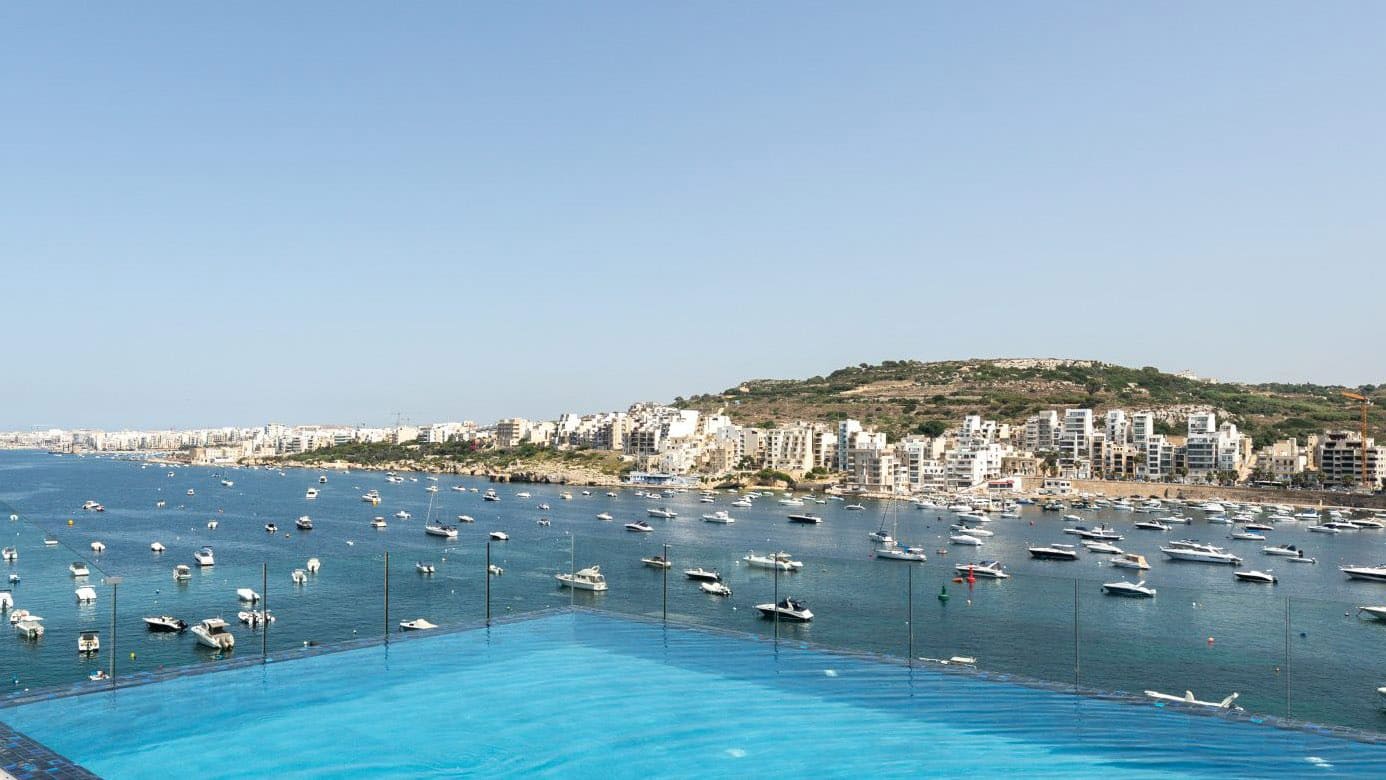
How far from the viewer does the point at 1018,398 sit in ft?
260

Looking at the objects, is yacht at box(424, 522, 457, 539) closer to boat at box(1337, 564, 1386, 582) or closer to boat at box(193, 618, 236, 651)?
boat at box(193, 618, 236, 651)

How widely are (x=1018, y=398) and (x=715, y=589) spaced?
63.0 m

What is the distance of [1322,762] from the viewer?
6.57 metres

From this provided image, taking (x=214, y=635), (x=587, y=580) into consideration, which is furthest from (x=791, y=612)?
(x=214, y=635)

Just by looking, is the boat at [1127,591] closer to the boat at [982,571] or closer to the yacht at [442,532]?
the boat at [982,571]

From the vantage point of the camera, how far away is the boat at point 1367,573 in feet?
87.7

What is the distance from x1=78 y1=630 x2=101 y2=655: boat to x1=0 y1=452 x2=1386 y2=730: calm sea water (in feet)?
0.81

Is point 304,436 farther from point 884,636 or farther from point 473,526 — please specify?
point 884,636

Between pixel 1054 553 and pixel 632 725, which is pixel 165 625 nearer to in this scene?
pixel 632 725

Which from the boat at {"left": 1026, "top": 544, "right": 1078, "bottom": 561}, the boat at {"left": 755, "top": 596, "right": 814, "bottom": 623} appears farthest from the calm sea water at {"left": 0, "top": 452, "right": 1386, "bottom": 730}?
the boat at {"left": 1026, "top": 544, "right": 1078, "bottom": 561}

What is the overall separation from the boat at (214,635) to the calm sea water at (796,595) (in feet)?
0.66

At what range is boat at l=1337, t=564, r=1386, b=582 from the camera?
26734mm

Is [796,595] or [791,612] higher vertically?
[791,612]

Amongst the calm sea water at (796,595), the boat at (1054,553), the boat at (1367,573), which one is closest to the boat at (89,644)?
the calm sea water at (796,595)
